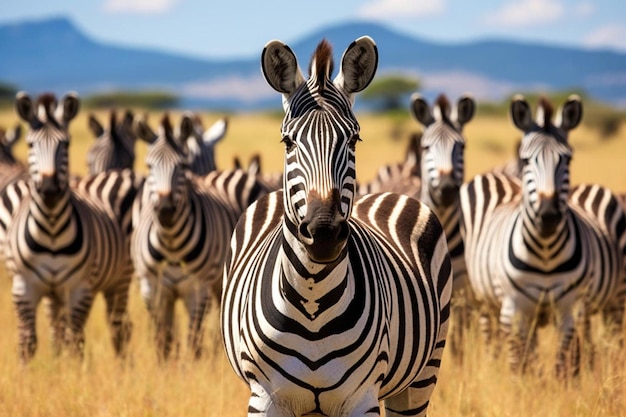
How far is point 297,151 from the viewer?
12.1 feet

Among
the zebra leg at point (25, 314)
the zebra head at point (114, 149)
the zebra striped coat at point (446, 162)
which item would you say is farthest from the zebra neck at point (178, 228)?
the zebra head at point (114, 149)

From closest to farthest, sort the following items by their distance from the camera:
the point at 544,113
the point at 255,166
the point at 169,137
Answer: the point at 544,113 < the point at 169,137 < the point at 255,166

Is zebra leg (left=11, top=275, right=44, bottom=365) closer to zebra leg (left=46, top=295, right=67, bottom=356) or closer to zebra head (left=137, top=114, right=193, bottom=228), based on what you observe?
zebra leg (left=46, top=295, right=67, bottom=356)

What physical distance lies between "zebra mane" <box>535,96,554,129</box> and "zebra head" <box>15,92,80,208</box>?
4115 millimetres

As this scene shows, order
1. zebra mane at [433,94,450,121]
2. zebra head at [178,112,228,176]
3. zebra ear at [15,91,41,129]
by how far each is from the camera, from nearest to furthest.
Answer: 1. zebra ear at [15,91,41,129]
2. zebra mane at [433,94,450,121]
3. zebra head at [178,112,228,176]

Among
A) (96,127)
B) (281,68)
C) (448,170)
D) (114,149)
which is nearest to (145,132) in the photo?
(448,170)

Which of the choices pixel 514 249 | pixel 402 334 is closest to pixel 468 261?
pixel 514 249

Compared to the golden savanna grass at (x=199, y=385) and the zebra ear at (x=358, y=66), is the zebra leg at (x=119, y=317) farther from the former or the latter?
the zebra ear at (x=358, y=66)

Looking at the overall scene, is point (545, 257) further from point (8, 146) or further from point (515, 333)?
point (8, 146)

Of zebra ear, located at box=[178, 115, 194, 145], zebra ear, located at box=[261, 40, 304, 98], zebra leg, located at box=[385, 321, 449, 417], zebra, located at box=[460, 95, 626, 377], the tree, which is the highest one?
the tree

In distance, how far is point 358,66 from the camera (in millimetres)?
4074

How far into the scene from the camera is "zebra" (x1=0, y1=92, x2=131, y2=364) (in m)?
8.13

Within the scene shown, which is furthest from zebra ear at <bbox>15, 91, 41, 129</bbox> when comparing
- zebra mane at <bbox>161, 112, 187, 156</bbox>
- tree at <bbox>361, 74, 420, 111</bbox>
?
tree at <bbox>361, 74, 420, 111</bbox>

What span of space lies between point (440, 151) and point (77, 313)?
3628 millimetres
